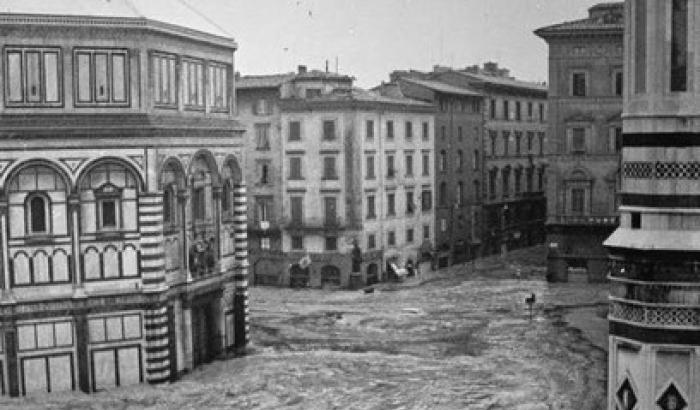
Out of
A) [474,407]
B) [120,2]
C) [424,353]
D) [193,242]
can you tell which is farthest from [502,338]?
[120,2]

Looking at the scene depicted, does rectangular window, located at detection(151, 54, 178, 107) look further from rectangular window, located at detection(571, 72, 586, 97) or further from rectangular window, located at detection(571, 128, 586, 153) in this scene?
rectangular window, located at detection(571, 128, 586, 153)

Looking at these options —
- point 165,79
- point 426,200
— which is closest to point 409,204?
point 426,200

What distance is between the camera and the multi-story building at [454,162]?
64.8 meters

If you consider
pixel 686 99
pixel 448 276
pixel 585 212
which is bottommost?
pixel 448 276

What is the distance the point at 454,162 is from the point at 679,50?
193ft

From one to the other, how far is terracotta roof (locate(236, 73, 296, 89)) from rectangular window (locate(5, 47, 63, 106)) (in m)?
29.4

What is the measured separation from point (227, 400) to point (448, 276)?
3371cm

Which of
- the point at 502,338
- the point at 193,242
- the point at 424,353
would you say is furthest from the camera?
the point at 502,338

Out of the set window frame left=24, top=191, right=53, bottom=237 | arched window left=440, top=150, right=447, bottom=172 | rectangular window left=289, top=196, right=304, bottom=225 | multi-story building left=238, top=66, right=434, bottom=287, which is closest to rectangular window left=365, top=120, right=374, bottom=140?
multi-story building left=238, top=66, right=434, bottom=287

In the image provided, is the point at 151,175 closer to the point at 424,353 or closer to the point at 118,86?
the point at 118,86

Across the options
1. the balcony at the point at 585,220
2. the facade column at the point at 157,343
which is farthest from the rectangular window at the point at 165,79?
the balcony at the point at 585,220

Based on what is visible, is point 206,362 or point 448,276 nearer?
point 206,362

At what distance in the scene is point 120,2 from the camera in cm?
3083

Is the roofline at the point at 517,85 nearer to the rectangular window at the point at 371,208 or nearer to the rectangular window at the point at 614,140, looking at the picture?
the rectangular window at the point at 614,140
